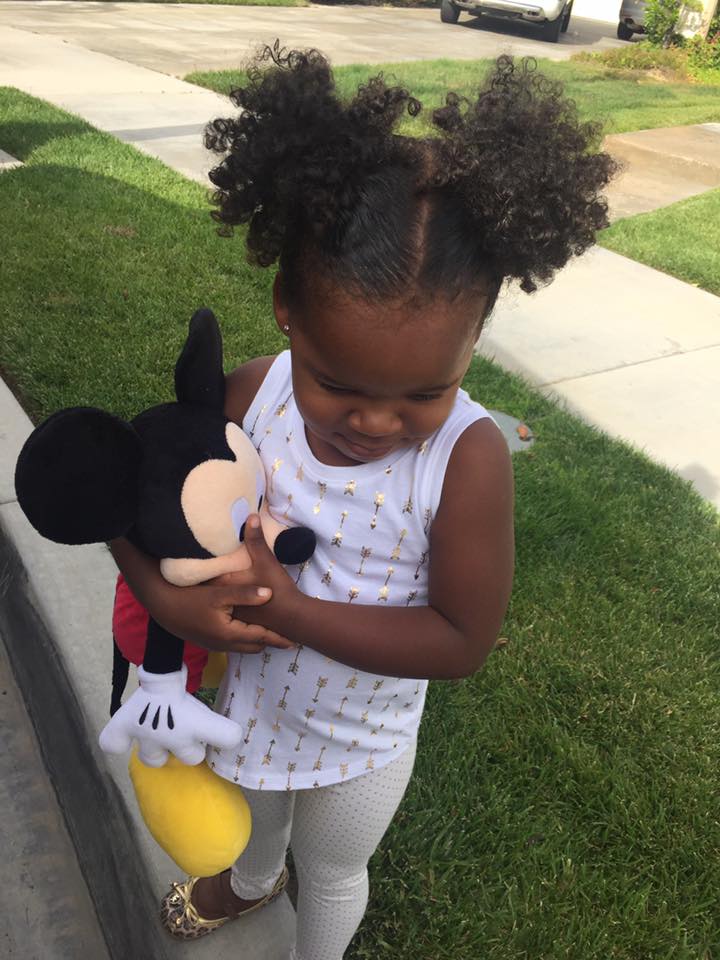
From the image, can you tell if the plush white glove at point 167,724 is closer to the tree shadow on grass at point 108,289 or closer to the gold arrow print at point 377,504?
the gold arrow print at point 377,504

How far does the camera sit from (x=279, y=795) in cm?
151

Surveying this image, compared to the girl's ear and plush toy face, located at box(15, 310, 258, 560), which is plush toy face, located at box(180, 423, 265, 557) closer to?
plush toy face, located at box(15, 310, 258, 560)

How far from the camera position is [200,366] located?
4.53ft

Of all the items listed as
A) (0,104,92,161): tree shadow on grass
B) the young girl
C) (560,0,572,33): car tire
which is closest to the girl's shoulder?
the young girl

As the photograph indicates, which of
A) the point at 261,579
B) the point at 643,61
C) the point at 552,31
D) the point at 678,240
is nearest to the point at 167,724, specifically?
the point at 261,579

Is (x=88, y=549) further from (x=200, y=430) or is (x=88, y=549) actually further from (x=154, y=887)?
(x=200, y=430)

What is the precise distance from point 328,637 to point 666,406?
3293mm

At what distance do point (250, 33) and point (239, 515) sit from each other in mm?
13909

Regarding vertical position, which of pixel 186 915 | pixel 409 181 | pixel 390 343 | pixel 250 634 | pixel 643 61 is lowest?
pixel 186 915

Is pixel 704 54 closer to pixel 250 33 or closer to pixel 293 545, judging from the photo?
pixel 250 33

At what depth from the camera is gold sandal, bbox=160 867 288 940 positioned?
1.79 meters

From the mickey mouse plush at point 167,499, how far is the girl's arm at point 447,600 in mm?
61

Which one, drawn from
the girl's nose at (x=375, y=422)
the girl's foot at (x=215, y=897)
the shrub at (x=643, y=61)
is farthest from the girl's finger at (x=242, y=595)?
the shrub at (x=643, y=61)

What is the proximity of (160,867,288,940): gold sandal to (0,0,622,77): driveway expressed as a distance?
9759mm
